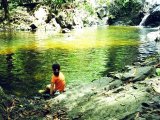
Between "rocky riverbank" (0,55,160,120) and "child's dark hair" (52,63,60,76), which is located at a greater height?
"child's dark hair" (52,63,60,76)

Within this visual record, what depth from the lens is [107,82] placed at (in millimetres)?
13523

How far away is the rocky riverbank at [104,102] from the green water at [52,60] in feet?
12.6

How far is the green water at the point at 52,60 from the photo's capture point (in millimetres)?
18359

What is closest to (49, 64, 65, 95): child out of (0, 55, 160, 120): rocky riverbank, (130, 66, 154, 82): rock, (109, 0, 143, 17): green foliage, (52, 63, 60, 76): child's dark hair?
(52, 63, 60, 76): child's dark hair

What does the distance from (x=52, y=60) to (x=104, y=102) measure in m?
14.8

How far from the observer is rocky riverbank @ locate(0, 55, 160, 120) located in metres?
8.98

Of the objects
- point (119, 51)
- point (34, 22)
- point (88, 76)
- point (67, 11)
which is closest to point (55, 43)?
point (119, 51)

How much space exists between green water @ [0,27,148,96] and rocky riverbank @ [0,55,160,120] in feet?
12.6

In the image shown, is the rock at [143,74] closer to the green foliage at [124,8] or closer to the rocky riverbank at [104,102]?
the rocky riverbank at [104,102]

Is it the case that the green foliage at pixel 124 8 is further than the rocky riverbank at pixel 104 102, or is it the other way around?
the green foliage at pixel 124 8

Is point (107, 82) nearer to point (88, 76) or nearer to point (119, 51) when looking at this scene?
point (88, 76)

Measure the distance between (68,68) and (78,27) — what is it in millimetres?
38870

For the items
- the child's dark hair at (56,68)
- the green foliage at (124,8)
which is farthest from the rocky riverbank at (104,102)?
the green foliage at (124,8)

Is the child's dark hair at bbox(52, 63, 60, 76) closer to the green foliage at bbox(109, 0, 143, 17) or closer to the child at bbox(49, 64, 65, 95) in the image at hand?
the child at bbox(49, 64, 65, 95)
